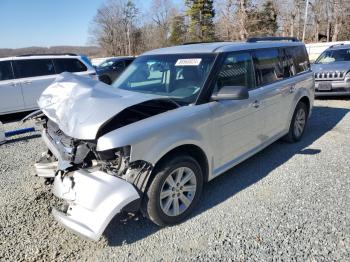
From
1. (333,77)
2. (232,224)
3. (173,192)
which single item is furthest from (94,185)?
(333,77)

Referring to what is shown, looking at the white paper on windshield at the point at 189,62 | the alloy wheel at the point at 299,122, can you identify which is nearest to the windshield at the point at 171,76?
the white paper on windshield at the point at 189,62

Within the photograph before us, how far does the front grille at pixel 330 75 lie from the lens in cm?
882

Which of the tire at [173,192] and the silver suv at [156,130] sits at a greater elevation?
the silver suv at [156,130]

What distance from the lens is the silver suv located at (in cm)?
270

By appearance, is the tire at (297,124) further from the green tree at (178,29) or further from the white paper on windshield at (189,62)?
the green tree at (178,29)

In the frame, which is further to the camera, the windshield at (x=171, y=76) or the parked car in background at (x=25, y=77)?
the parked car in background at (x=25, y=77)

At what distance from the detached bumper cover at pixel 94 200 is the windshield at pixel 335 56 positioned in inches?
367

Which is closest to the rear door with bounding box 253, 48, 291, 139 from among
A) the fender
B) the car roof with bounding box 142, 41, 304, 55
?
the car roof with bounding box 142, 41, 304, 55

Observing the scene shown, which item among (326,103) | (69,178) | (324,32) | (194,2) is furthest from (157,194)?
(194,2)

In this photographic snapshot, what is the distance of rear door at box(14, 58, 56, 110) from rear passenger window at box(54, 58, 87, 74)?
8.9 inches

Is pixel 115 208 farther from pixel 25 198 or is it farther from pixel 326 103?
pixel 326 103

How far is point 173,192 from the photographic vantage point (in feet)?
10.4

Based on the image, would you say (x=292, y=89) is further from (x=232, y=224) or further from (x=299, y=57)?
(x=232, y=224)

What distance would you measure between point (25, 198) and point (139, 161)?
6.41 ft
